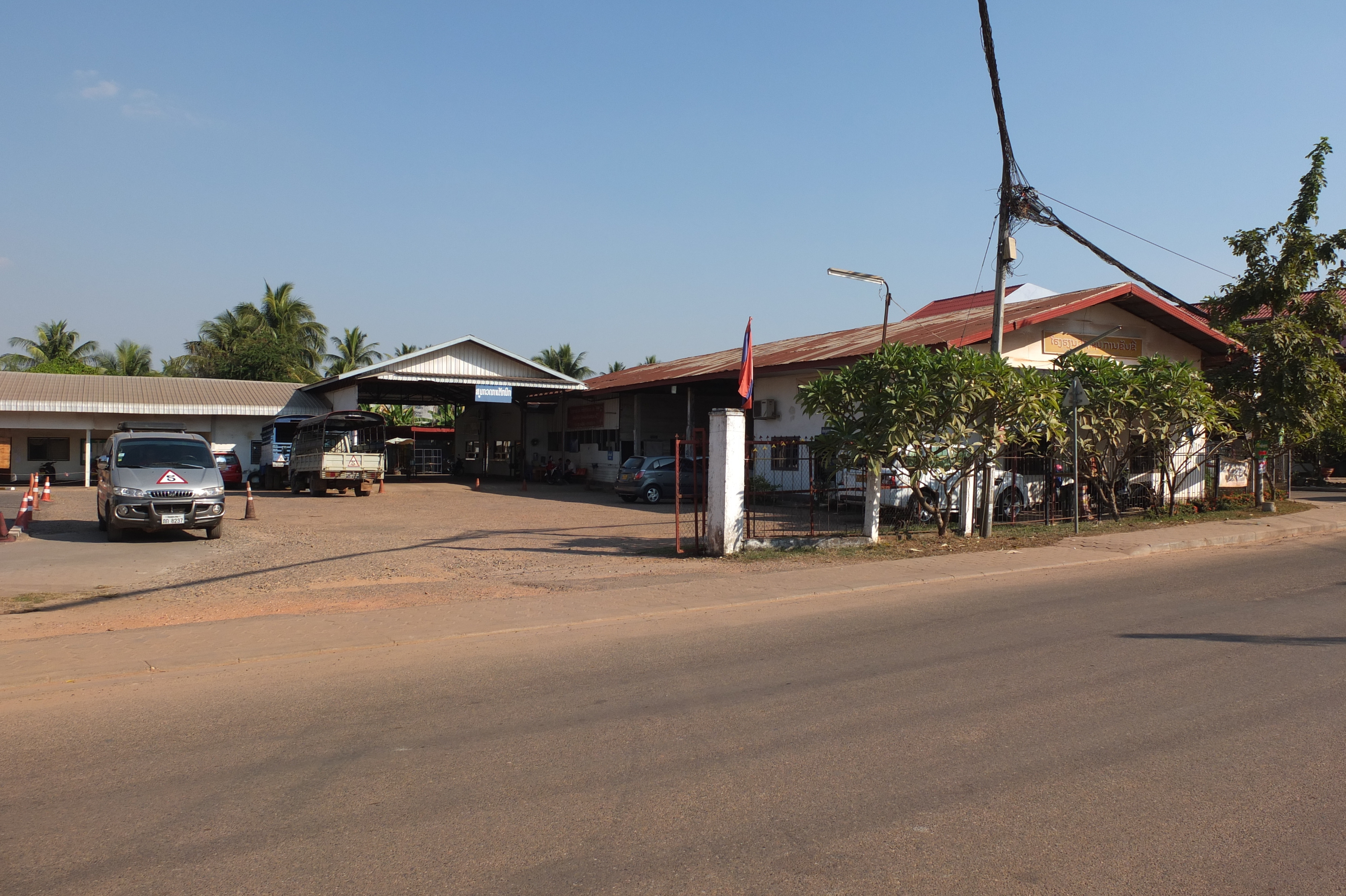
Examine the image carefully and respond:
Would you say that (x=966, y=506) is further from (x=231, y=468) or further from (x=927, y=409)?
(x=231, y=468)

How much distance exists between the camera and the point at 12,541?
15438mm

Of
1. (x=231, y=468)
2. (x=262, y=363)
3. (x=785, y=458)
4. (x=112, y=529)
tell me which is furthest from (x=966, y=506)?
(x=262, y=363)

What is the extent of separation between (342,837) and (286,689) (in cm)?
290

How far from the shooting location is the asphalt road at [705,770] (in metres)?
3.67

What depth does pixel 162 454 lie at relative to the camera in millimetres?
16359

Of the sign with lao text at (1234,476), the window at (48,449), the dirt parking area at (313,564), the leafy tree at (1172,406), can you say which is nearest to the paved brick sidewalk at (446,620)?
the dirt parking area at (313,564)

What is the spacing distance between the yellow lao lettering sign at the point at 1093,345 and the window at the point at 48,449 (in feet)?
129

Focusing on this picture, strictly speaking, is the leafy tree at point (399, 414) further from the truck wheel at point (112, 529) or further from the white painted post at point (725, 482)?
the white painted post at point (725, 482)

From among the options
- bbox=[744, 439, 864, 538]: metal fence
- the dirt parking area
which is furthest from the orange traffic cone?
bbox=[744, 439, 864, 538]: metal fence

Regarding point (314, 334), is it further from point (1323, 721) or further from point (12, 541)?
point (1323, 721)

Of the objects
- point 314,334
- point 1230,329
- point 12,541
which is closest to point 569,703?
point 12,541

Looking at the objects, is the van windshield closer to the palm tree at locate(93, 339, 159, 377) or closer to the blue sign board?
the blue sign board

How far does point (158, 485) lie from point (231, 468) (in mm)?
17864

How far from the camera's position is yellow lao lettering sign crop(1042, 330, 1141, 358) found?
867 inches
